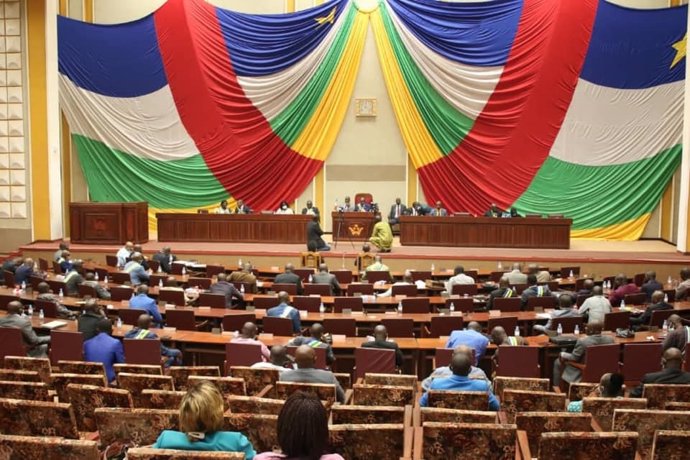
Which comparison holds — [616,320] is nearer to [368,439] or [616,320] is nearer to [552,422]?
[552,422]

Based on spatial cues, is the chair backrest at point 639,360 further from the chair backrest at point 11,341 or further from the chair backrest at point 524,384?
the chair backrest at point 11,341

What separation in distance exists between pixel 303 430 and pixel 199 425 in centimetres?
79

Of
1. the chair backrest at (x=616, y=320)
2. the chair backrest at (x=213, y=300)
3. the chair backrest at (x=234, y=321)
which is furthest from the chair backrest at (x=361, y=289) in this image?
the chair backrest at (x=616, y=320)

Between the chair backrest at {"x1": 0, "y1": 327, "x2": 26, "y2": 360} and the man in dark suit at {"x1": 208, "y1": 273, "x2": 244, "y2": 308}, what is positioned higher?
the man in dark suit at {"x1": 208, "y1": 273, "x2": 244, "y2": 308}

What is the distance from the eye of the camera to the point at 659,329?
32.2 ft

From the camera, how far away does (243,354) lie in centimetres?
795

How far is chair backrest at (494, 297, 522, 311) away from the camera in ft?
35.8

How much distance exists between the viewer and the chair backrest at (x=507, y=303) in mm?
10898

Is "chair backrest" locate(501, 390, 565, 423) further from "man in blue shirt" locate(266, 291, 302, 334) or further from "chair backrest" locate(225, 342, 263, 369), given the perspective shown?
"man in blue shirt" locate(266, 291, 302, 334)

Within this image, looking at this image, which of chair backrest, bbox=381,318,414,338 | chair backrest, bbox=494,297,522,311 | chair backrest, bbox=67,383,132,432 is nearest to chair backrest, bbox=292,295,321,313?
chair backrest, bbox=381,318,414,338

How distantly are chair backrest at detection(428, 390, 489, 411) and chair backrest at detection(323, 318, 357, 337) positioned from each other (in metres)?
3.54

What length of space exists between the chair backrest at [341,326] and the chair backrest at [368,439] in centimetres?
468

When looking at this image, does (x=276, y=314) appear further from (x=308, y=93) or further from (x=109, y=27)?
(x=109, y=27)

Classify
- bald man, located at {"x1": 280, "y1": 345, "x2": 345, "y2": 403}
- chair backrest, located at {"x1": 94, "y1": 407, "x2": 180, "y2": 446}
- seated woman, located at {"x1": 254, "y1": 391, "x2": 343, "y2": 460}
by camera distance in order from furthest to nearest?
bald man, located at {"x1": 280, "y1": 345, "x2": 345, "y2": 403}, chair backrest, located at {"x1": 94, "y1": 407, "x2": 180, "y2": 446}, seated woman, located at {"x1": 254, "y1": 391, "x2": 343, "y2": 460}
